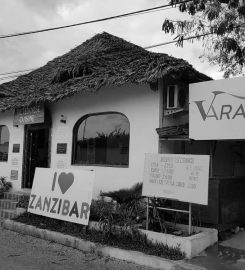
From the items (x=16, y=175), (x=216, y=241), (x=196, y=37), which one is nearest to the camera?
(x=216, y=241)

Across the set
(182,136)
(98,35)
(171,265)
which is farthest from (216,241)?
(98,35)

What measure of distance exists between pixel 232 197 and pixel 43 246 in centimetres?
420

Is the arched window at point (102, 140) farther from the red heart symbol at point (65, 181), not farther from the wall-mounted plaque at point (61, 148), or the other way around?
the red heart symbol at point (65, 181)

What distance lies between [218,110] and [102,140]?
371cm

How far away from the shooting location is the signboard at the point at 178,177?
265 inches

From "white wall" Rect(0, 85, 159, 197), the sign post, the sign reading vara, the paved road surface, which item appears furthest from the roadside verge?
"white wall" Rect(0, 85, 159, 197)

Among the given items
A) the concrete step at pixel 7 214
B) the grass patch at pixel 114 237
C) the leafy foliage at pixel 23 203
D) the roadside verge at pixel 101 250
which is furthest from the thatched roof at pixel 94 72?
the roadside verge at pixel 101 250

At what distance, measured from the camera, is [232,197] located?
854 cm

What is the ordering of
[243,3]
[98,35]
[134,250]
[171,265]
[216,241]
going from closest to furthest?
[171,265] → [134,250] → [216,241] → [243,3] → [98,35]

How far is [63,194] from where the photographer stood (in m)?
8.51

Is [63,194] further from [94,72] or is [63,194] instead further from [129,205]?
[94,72]

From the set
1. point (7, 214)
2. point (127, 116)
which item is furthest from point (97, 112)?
point (7, 214)

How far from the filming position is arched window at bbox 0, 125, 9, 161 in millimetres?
13258

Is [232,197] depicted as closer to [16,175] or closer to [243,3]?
[243,3]
